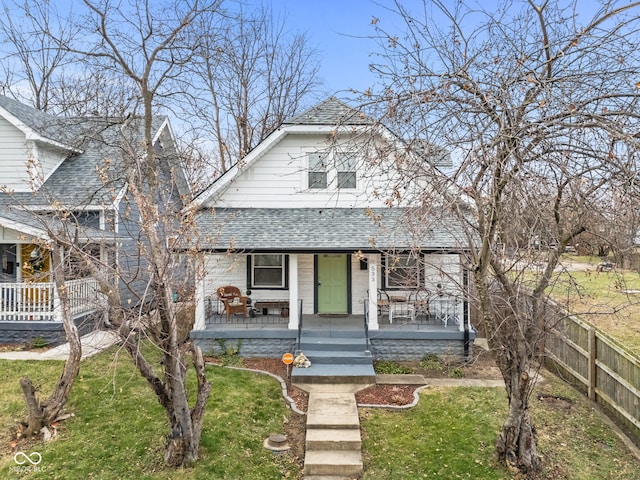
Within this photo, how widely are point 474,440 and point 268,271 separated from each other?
7.80 metres

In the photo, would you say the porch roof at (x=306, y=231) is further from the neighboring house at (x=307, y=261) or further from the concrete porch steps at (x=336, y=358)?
the concrete porch steps at (x=336, y=358)

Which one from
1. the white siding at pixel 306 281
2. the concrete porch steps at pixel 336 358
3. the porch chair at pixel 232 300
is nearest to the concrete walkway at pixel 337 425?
the concrete porch steps at pixel 336 358

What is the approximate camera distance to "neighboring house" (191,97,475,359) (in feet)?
34.9

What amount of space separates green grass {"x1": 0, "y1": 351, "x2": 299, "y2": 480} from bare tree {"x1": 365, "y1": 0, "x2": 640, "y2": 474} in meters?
4.44

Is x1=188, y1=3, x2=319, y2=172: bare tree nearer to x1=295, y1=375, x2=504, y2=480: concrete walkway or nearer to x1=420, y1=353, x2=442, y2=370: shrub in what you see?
x1=420, y1=353, x2=442, y2=370: shrub

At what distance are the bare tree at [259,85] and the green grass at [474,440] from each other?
55.2 feet

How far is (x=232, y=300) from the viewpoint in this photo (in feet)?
38.9

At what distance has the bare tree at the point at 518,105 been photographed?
366 centimetres

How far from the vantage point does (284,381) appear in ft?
29.5

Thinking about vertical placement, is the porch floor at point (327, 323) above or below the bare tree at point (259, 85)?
below

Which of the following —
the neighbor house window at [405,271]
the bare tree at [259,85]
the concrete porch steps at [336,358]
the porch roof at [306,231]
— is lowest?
the concrete porch steps at [336,358]

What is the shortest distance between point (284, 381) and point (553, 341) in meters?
6.84

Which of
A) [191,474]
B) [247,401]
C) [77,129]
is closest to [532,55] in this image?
[191,474]

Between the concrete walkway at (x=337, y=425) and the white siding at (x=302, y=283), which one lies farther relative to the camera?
the white siding at (x=302, y=283)
